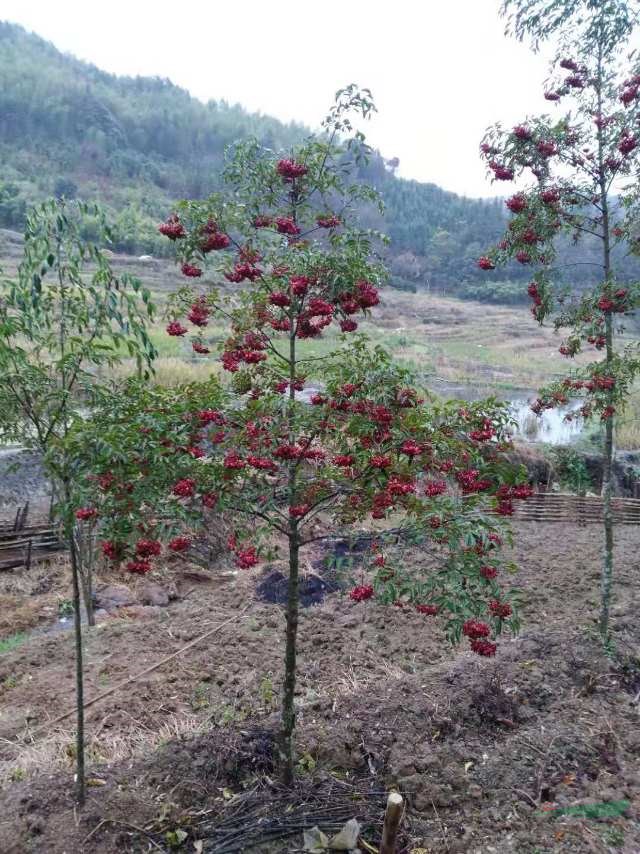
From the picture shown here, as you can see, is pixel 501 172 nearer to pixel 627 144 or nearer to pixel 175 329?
pixel 627 144

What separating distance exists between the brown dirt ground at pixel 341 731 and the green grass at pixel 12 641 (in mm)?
128

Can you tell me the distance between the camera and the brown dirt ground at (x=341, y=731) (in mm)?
2754

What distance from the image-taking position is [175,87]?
6850 cm

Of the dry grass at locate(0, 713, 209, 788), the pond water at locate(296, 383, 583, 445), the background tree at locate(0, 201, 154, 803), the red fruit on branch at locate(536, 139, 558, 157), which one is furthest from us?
the pond water at locate(296, 383, 583, 445)

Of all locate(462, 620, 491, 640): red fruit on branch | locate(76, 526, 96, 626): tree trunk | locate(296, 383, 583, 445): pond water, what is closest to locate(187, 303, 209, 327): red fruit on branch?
locate(462, 620, 491, 640): red fruit on branch

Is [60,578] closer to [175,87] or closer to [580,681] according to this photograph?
[580,681]

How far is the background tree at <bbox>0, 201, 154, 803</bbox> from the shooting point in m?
2.51

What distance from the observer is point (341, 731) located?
3.40m

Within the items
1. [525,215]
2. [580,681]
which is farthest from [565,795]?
[525,215]

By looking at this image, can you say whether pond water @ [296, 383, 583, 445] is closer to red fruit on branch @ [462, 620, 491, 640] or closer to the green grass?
the green grass

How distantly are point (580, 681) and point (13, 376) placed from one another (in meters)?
3.90

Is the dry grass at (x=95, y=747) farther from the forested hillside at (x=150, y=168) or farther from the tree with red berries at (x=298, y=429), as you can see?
the forested hillside at (x=150, y=168)

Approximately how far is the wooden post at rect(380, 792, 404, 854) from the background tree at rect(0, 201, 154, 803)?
1416 mm

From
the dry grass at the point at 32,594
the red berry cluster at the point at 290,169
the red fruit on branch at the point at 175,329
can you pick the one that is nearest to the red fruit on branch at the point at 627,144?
the red berry cluster at the point at 290,169
